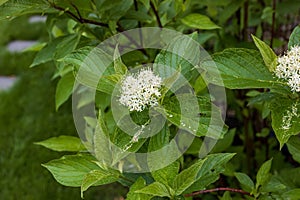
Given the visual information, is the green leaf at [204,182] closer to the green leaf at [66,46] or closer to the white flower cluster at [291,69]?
the white flower cluster at [291,69]

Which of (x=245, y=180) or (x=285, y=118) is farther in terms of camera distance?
(x=245, y=180)

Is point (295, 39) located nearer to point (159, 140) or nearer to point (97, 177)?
point (159, 140)

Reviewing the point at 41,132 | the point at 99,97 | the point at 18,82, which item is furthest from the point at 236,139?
the point at 18,82

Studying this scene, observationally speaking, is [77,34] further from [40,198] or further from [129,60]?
[40,198]

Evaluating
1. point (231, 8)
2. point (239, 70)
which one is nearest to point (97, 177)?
point (239, 70)

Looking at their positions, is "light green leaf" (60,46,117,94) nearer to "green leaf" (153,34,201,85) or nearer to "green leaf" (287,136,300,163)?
"green leaf" (153,34,201,85)
